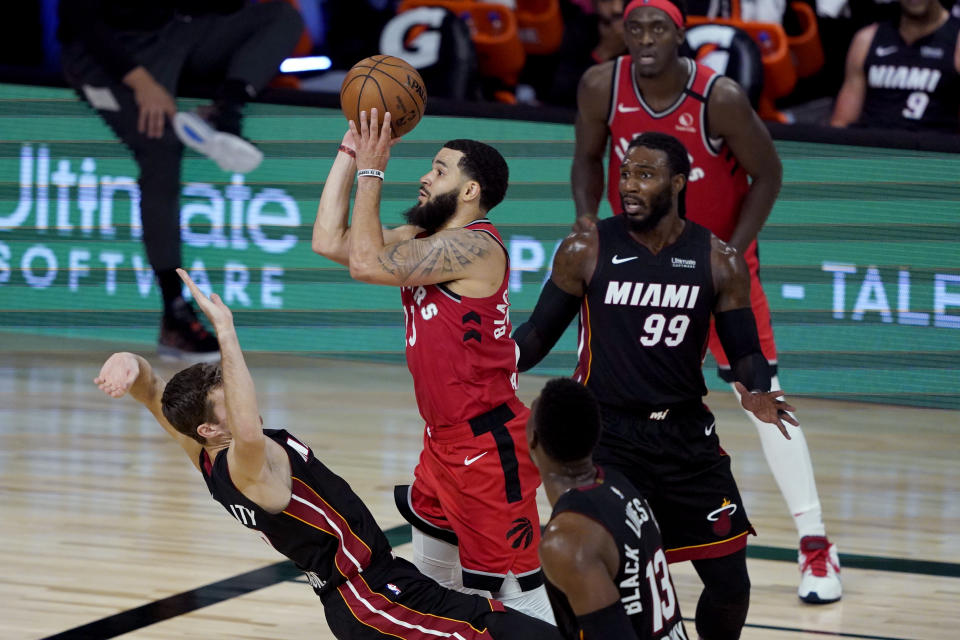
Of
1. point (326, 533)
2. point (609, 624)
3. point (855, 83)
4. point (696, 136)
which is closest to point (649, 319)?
point (326, 533)

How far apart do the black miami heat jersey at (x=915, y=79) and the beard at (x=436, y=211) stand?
5.00 metres

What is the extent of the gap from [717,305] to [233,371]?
141 cm

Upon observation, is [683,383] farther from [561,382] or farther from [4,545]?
[4,545]

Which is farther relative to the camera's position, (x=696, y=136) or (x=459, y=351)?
(x=696, y=136)

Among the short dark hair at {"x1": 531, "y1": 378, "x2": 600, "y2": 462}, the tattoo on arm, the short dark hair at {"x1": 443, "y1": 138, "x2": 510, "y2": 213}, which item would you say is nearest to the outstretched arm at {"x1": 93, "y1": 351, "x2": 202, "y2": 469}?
the tattoo on arm

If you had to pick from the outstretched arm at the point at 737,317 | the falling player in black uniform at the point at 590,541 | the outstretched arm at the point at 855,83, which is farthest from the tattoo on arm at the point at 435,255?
the outstretched arm at the point at 855,83

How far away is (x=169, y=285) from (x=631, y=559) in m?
6.46

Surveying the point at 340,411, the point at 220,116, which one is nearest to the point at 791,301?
the point at 340,411

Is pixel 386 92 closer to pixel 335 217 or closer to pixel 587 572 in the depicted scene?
pixel 335 217

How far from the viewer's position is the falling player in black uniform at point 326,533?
3973 millimetres

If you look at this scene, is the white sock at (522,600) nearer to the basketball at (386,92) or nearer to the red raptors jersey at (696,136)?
the basketball at (386,92)

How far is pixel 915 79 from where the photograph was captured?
28.3ft

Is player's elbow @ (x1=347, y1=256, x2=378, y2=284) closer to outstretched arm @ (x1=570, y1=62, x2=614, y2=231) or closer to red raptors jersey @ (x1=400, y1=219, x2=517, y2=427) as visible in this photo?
red raptors jersey @ (x1=400, y1=219, x2=517, y2=427)

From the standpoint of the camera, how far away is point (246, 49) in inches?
363
